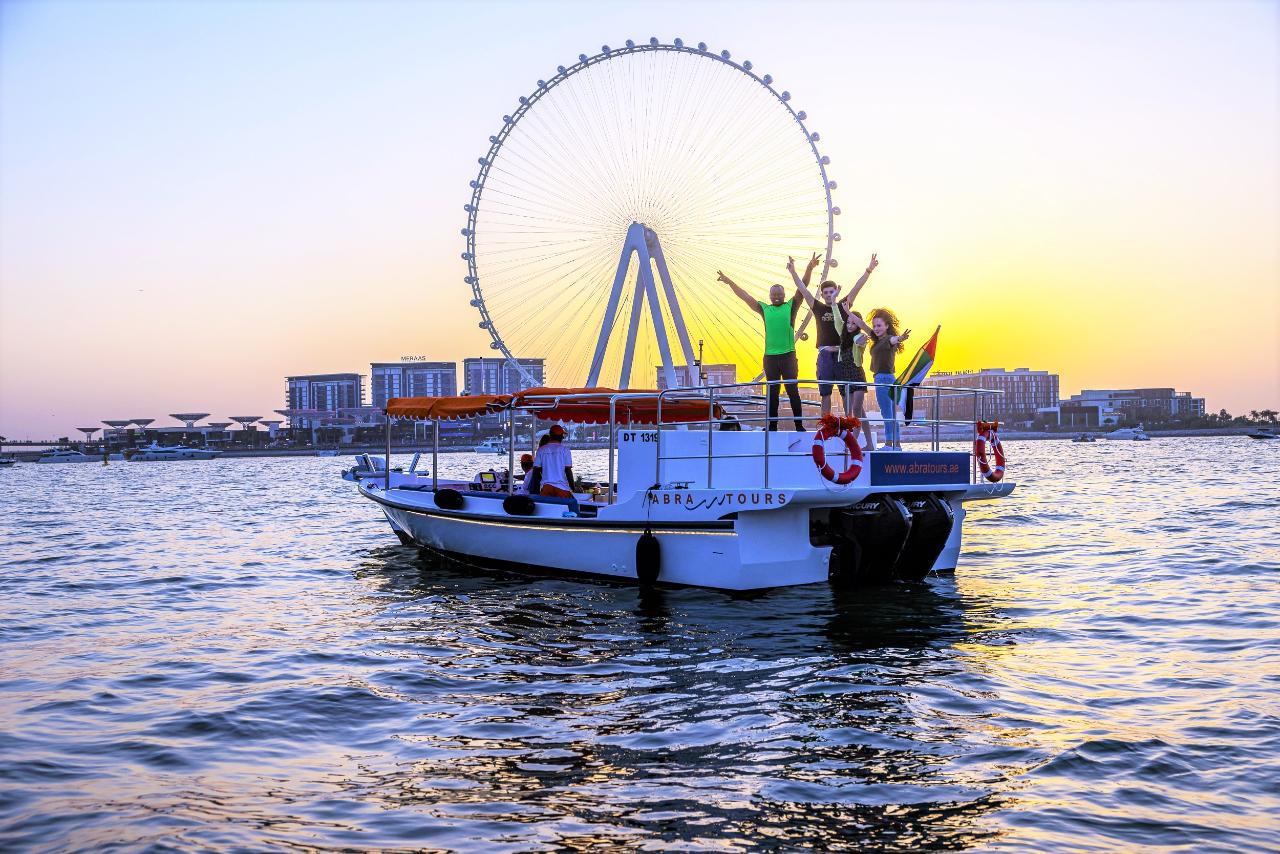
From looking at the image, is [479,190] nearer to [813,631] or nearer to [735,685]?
[813,631]

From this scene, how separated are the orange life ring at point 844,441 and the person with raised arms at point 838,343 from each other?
5.35 feet

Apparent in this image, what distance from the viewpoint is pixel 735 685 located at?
9648 millimetres

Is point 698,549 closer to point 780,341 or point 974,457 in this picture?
point 780,341

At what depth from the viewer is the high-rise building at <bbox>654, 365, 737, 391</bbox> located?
20.3m

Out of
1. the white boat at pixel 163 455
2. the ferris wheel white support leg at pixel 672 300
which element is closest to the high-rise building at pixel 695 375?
the ferris wheel white support leg at pixel 672 300

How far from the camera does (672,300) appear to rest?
79.8 ft

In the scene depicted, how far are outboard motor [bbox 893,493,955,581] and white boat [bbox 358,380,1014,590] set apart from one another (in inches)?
0.7

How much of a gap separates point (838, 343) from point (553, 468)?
4.82m

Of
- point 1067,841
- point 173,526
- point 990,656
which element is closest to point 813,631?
point 990,656

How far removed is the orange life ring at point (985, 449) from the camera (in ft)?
50.0

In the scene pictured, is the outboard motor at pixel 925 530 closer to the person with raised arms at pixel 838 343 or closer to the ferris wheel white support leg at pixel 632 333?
the person with raised arms at pixel 838 343

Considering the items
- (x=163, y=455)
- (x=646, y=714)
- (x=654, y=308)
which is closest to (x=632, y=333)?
(x=654, y=308)

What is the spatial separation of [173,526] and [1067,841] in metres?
32.4

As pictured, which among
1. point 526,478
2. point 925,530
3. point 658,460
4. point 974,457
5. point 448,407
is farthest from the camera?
point 448,407
